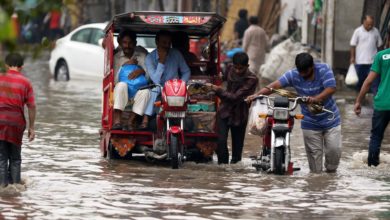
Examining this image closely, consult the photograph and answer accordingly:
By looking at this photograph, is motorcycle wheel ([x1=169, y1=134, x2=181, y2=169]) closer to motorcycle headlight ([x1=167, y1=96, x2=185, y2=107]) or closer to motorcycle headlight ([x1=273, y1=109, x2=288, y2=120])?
motorcycle headlight ([x1=167, y1=96, x2=185, y2=107])

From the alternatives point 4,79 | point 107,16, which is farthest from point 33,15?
point 107,16

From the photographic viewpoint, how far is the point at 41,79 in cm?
3112

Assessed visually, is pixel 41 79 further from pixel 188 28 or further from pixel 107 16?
pixel 107 16

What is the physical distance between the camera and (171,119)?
12453 millimetres

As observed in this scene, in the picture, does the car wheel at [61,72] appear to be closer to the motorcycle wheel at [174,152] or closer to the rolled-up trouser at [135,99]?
the rolled-up trouser at [135,99]

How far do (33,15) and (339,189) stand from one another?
657 cm

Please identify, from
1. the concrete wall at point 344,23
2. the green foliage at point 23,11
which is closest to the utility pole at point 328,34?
the concrete wall at point 344,23

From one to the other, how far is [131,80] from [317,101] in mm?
2477

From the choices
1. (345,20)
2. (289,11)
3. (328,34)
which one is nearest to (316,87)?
(328,34)

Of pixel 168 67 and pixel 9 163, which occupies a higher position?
pixel 168 67

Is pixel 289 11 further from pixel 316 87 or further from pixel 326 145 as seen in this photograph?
pixel 316 87

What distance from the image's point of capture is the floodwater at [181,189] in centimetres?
931

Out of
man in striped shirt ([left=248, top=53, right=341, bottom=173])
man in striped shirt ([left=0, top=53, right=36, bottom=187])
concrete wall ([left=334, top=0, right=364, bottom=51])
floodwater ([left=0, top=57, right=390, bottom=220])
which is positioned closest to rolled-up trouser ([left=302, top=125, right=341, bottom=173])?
man in striped shirt ([left=248, top=53, right=341, bottom=173])

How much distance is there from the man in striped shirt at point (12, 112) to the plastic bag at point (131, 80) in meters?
2.84
